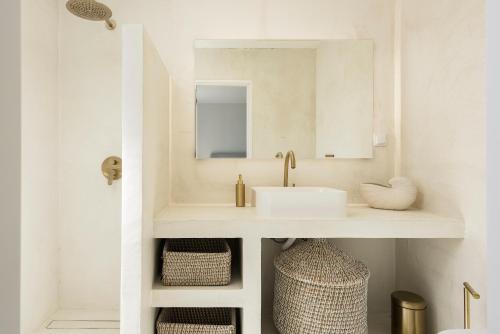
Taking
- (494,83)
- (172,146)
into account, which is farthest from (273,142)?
(494,83)

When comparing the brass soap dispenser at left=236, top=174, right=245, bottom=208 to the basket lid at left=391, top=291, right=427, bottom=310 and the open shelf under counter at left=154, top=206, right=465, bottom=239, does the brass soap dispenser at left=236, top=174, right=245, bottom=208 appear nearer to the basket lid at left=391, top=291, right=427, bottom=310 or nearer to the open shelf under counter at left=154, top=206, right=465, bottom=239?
the open shelf under counter at left=154, top=206, right=465, bottom=239

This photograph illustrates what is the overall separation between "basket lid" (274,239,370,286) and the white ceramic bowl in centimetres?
37

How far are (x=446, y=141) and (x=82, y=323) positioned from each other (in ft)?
6.81

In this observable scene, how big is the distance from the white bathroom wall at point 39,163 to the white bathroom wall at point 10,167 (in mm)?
1634

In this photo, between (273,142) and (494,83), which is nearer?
(494,83)

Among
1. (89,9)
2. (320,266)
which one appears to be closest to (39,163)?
(89,9)

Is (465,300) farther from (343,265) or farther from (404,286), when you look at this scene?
(404,286)

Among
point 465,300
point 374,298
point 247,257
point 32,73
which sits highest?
point 32,73

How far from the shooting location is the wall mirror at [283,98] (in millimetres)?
1986

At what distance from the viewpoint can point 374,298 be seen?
2037mm

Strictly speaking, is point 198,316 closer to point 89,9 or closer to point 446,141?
point 446,141

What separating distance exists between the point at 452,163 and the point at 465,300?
0.57 m

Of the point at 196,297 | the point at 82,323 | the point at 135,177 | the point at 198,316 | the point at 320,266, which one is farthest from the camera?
the point at 82,323

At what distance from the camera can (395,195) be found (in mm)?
1722
